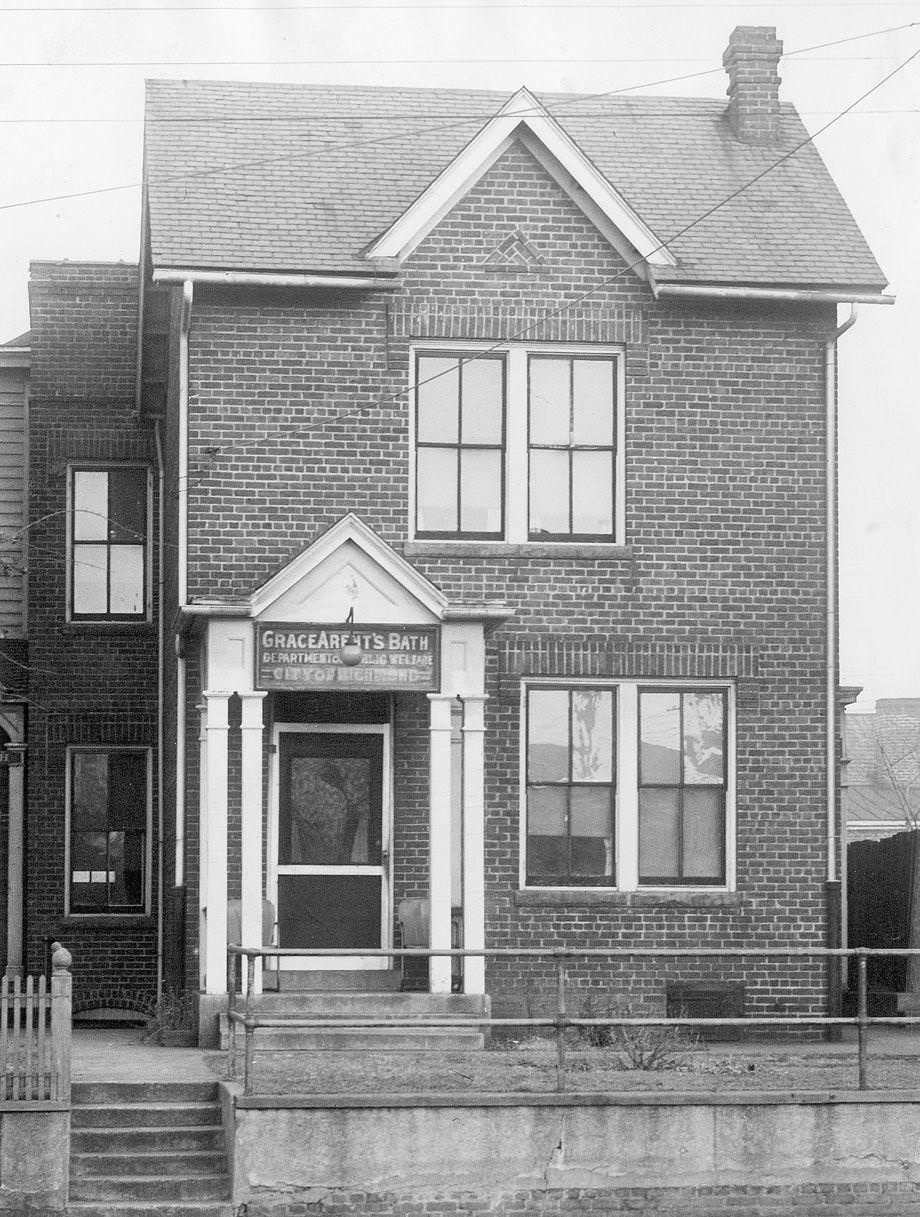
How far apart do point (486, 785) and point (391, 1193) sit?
18.8 ft

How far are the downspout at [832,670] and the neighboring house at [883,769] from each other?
95.4 feet

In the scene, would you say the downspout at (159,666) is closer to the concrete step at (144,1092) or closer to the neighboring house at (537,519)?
the neighboring house at (537,519)

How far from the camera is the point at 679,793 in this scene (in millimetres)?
19547

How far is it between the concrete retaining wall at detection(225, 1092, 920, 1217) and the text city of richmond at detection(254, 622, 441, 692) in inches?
187

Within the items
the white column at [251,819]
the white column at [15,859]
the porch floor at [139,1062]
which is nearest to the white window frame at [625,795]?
the white column at [251,819]

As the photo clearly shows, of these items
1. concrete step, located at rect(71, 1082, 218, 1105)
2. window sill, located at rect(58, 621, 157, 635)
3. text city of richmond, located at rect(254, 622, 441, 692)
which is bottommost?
concrete step, located at rect(71, 1082, 218, 1105)

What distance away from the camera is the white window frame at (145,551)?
2439 centimetres

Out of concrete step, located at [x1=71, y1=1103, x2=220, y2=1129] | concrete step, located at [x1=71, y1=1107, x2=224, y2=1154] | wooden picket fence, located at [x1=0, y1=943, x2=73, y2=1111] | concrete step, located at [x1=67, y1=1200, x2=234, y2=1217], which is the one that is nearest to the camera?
concrete step, located at [x1=67, y1=1200, x2=234, y2=1217]

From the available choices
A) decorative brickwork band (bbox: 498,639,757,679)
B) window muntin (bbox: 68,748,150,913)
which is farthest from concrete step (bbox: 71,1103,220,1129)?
window muntin (bbox: 68,748,150,913)

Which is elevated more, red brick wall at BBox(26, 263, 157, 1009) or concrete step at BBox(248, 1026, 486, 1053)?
red brick wall at BBox(26, 263, 157, 1009)

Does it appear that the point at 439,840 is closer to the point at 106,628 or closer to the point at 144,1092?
the point at 144,1092

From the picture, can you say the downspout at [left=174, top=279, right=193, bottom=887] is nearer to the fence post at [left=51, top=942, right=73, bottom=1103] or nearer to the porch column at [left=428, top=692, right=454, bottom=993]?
the porch column at [left=428, top=692, right=454, bottom=993]

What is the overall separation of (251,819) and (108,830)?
6.96 metres

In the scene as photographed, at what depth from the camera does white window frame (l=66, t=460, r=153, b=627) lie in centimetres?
2439
